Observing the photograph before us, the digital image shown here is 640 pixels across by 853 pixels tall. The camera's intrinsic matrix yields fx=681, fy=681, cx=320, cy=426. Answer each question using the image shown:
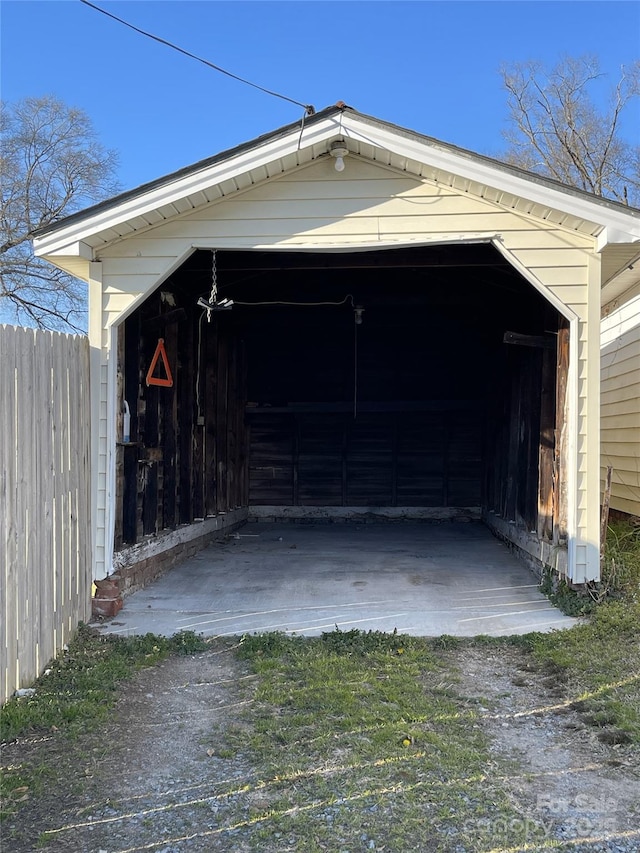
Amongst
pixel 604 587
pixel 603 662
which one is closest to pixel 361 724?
pixel 603 662

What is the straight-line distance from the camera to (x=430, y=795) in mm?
2693

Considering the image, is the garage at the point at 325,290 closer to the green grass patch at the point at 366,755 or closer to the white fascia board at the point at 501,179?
the white fascia board at the point at 501,179

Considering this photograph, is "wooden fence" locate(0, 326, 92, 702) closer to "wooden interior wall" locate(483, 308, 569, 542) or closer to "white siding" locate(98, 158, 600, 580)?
"white siding" locate(98, 158, 600, 580)

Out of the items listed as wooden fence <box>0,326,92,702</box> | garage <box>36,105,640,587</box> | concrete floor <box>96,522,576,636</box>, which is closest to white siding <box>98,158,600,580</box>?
garage <box>36,105,640,587</box>

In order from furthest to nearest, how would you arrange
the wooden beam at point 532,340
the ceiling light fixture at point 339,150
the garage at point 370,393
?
the garage at point 370,393, the wooden beam at point 532,340, the ceiling light fixture at point 339,150

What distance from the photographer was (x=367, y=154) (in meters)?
5.45

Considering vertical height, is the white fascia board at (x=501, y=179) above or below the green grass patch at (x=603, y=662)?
above

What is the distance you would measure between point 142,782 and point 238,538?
21.7ft

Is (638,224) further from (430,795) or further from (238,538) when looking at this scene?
(238,538)

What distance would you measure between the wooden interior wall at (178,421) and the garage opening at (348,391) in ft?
0.08

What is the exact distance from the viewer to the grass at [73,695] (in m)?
2.88

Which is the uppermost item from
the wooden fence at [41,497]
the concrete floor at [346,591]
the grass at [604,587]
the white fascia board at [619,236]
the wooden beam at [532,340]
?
the white fascia board at [619,236]

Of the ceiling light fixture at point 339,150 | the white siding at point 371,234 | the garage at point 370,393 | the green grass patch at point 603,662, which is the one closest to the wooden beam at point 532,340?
the white siding at point 371,234

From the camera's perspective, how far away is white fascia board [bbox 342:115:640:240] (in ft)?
17.1
